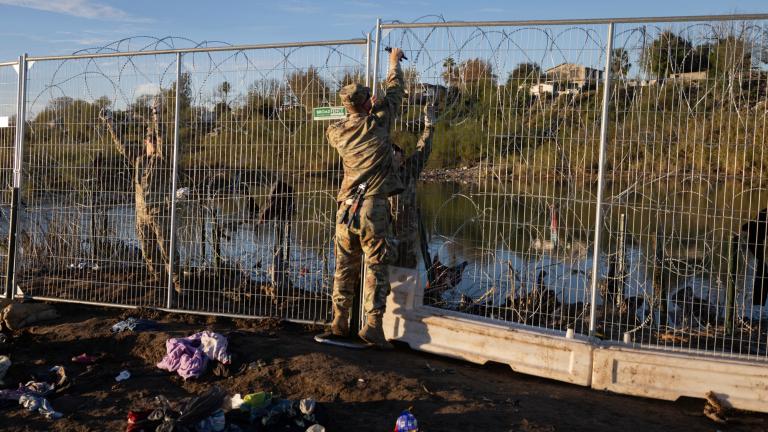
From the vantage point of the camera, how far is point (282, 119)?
8.19m

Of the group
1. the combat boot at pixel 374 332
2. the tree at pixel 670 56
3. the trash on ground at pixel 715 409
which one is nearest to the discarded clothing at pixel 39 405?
the combat boot at pixel 374 332

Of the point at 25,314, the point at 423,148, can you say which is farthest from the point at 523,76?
the point at 25,314

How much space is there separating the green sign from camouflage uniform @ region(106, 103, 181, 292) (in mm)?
2225

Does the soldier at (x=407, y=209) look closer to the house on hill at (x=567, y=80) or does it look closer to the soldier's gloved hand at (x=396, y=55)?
the soldier's gloved hand at (x=396, y=55)

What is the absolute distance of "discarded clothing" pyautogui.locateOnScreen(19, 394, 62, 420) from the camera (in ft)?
18.5

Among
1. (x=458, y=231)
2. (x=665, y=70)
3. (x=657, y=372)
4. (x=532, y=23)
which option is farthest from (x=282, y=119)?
(x=657, y=372)

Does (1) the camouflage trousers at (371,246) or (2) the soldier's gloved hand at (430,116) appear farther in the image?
(2) the soldier's gloved hand at (430,116)

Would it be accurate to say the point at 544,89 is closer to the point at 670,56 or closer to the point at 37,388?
the point at 670,56

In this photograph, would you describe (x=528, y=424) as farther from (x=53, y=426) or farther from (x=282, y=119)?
(x=282, y=119)

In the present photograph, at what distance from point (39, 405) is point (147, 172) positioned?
→ 12.5 ft

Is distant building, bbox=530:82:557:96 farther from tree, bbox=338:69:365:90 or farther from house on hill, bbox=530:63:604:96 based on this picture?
tree, bbox=338:69:365:90

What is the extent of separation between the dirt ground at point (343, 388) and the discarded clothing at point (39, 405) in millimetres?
54

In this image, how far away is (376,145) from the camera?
722cm

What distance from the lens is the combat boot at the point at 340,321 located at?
754 cm
